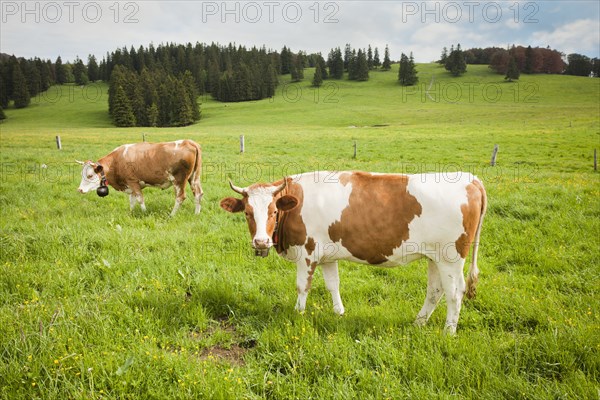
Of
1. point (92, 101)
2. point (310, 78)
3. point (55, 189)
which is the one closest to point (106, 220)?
point (55, 189)

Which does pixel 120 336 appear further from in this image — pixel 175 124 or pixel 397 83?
pixel 397 83

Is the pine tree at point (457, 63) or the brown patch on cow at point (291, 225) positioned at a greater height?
the pine tree at point (457, 63)

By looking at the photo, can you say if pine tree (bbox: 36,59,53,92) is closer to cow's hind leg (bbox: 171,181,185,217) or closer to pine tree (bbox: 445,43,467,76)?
cow's hind leg (bbox: 171,181,185,217)

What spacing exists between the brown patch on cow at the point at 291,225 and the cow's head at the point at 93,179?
6840mm

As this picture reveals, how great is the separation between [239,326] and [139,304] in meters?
1.42

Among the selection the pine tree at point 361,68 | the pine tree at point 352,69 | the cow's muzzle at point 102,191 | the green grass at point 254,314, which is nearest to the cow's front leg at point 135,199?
the green grass at point 254,314

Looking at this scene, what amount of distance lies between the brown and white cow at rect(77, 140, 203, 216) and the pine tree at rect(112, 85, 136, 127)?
62798mm

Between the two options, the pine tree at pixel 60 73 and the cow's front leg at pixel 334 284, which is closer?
the cow's front leg at pixel 334 284

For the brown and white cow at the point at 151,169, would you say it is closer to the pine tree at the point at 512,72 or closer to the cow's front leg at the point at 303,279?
the cow's front leg at the point at 303,279

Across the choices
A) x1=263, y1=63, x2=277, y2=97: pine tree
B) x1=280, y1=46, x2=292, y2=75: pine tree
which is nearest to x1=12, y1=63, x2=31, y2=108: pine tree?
x1=263, y1=63, x2=277, y2=97: pine tree

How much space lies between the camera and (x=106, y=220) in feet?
27.1

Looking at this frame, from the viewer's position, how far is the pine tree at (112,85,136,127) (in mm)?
64500

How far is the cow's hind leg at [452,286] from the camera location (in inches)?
164

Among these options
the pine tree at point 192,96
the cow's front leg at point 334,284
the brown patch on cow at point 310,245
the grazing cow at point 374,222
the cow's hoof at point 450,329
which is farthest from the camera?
the pine tree at point 192,96
